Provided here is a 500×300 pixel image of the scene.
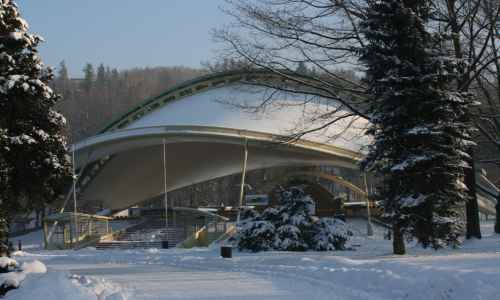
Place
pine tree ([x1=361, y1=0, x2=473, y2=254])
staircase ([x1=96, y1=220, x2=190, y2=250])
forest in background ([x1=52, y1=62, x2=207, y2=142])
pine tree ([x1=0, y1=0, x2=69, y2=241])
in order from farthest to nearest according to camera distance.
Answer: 1. forest in background ([x1=52, y1=62, x2=207, y2=142])
2. staircase ([x1=96, y1=220, x2=190, y2=250])
3. pine tree ([x1=361, y1=0, x2=473, y2=254])
4. pine tree ([x1=0, y1=0, x2=69, y2=241])

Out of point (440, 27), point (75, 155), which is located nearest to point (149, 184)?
point (75, 155)

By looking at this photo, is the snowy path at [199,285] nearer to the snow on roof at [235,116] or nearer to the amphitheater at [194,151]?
the amphitheater at [194,151]

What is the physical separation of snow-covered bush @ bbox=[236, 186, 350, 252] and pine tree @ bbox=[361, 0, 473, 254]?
739 cm

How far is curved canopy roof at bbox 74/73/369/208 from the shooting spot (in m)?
45.2

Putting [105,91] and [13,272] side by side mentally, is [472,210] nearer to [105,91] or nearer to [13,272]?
[13,272]

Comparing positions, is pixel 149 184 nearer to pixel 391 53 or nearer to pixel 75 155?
pixel 75 155

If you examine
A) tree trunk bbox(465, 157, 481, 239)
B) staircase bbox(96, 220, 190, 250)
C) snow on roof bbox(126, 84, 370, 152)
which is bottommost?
staircase bbox(96, 220, 190, 250)

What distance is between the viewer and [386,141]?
64.6 feet

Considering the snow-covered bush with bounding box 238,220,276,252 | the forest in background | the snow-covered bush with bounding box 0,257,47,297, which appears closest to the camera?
the snow-covered bush with bounding box 0,257,47,297

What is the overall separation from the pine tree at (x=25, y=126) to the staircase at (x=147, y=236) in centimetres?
1992

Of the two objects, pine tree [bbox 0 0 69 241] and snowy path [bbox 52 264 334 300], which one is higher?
pine tree [bbox 0 0 69 241]

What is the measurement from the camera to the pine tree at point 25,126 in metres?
15.7

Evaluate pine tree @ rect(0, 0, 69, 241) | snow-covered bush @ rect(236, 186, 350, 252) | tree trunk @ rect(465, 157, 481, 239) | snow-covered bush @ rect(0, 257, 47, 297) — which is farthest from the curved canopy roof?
snow-covered bush @ rect(0, 257, 47, 297)

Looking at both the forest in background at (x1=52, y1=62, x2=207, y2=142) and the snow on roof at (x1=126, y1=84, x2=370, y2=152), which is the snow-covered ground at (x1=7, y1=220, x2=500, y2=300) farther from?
the forest in background at (x1=52, y1=62, x2=207, y2=142)
